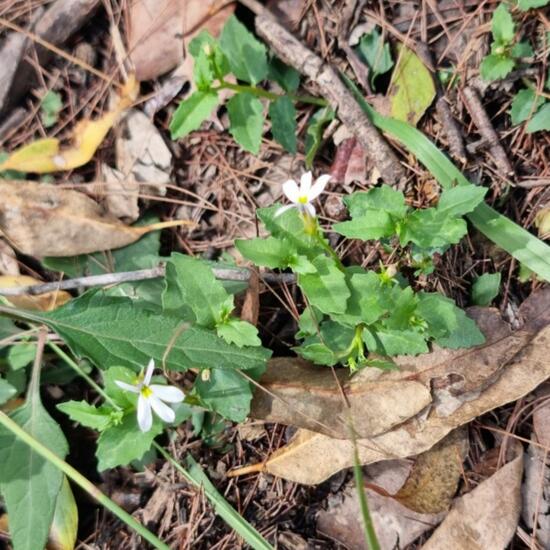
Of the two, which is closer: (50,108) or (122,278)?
(122,278)

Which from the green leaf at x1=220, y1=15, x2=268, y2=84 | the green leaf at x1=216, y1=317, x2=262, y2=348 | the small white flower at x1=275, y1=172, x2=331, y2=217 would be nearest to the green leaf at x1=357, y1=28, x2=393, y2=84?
the green leaf at x1=220, y1=15, x2=268, y2=84

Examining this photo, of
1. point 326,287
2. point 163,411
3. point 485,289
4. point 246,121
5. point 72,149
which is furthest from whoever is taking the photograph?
point 72,149

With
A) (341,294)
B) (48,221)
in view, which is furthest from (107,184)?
(341,294)

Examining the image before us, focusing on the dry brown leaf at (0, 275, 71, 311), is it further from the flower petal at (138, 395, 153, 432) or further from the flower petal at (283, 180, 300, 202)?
the flower petal at (283, 180, 300, 202)

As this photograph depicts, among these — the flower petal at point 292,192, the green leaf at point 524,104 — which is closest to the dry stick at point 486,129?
the green leaf at point 524,104

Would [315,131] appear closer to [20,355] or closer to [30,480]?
[20,355]

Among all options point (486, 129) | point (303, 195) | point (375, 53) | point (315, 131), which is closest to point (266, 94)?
point (315, 131)

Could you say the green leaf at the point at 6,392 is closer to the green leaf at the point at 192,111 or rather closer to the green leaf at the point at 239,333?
the green leaf at the point at 239,333

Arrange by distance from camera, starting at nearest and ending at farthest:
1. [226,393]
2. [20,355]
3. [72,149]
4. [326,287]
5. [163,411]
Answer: [163,411], [326,287], [226,393], [20,355], [72,149]

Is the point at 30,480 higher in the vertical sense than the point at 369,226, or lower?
lower
